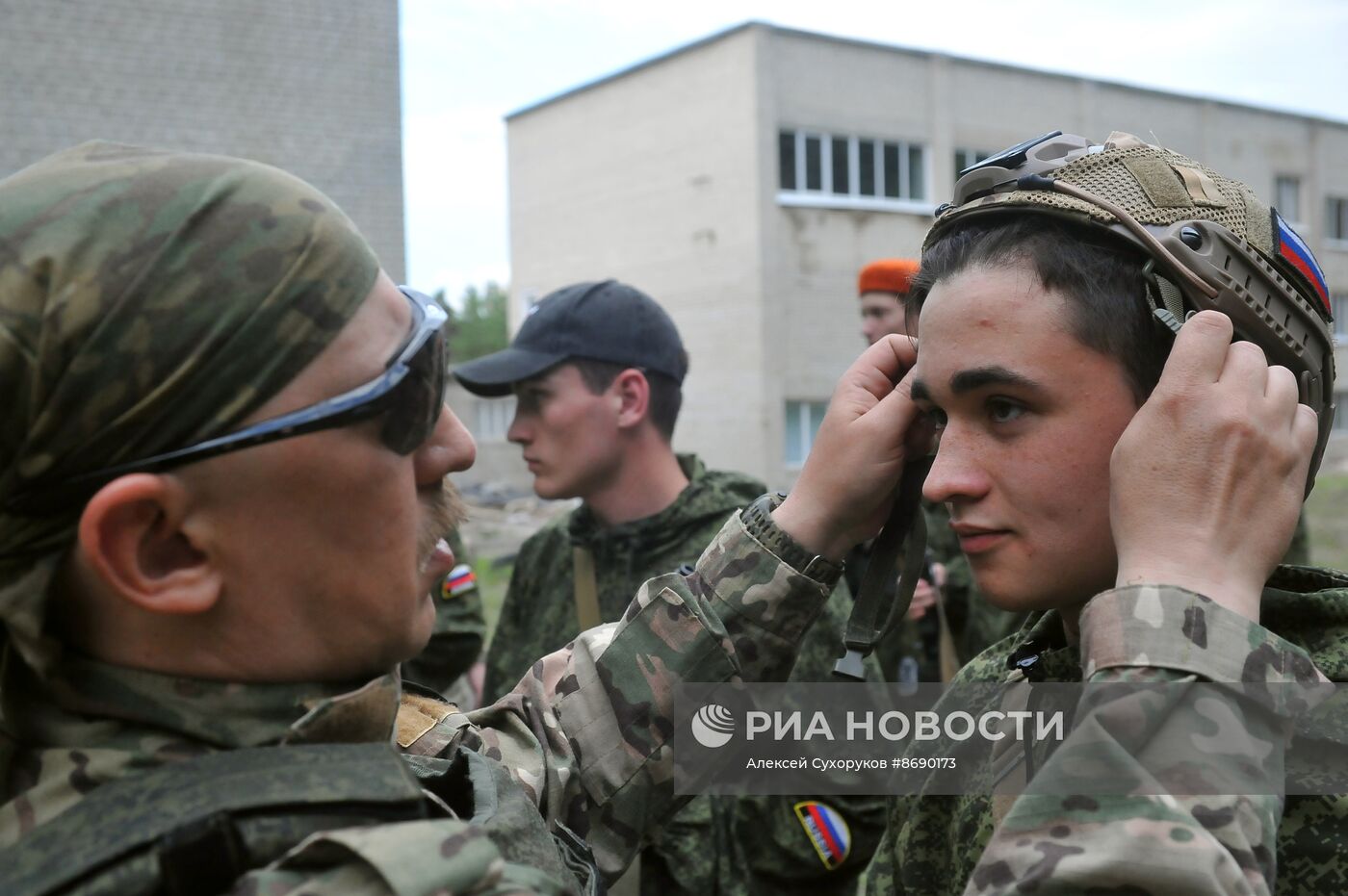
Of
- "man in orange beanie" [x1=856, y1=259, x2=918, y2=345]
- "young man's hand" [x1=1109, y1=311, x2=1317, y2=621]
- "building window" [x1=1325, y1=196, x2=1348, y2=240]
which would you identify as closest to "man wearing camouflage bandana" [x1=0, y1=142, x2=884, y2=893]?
"young man's hand" [x1=1109, y1=311, x2=1317, y2=621]

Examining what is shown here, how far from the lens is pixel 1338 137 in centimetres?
3053

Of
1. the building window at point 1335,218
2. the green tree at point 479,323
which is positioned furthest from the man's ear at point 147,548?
the green tree at point 479,323

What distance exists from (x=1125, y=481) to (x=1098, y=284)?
1.24 feet

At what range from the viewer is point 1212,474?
149 cm

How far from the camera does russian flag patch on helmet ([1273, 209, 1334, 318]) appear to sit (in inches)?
71.4

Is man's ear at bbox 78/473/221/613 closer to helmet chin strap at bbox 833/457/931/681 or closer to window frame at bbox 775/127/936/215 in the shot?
helmet chin strap at bbox 833/457/931/681

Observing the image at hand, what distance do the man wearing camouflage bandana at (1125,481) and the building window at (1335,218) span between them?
110 feet

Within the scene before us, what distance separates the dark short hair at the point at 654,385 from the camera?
13.8 ft

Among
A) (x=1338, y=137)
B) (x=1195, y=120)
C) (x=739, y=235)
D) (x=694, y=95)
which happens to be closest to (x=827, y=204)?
(x=739, y=235)

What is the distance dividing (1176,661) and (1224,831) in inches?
7.9

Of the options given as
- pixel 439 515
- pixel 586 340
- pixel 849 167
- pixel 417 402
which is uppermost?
pixel 417 402

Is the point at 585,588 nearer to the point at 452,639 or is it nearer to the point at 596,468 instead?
the point at 596,468

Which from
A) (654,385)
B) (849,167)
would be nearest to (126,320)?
(654,385)

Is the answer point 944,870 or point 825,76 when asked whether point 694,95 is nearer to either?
point 825,76
